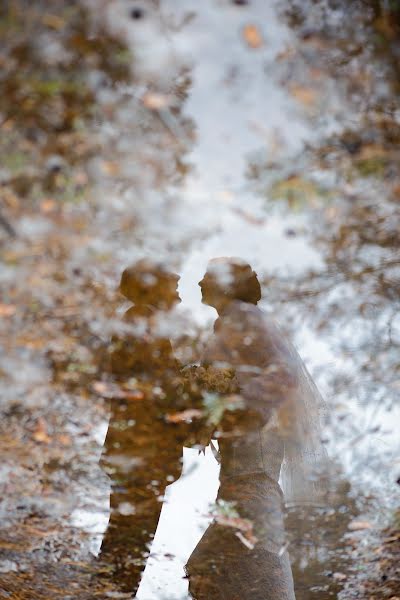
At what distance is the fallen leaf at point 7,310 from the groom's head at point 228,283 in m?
0.76

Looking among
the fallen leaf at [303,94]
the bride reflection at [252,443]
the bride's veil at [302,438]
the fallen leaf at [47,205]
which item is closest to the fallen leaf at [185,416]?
the bride reflection at [252,443]

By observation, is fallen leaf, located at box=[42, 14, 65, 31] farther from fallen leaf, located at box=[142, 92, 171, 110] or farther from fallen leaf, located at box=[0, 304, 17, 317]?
fallen leaf, located at box=[0, 304, 17, 317]

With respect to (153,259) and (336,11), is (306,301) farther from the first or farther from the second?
(336,11)

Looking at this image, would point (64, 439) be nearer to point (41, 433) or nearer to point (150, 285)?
point (41, 433)

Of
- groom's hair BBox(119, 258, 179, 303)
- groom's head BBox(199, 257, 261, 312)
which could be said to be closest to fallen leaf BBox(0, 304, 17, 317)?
groom's hair BBox(119, 258, 179, 303)

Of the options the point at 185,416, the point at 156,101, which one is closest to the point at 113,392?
the point at 185,416

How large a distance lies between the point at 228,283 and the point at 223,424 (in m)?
0.75

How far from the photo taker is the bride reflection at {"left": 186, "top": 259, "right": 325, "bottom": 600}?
214cm

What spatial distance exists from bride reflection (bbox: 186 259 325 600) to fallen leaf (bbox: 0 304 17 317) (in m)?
0.77

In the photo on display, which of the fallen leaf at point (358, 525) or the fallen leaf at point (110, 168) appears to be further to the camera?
the fallen leaf at point (358, 525)

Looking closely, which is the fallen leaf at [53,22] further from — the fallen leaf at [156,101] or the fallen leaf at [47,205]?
the fallen leaf at [47,205]

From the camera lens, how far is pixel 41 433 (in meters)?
2.43

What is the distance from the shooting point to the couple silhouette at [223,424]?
2.13 meters

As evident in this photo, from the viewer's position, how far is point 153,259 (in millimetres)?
1989
